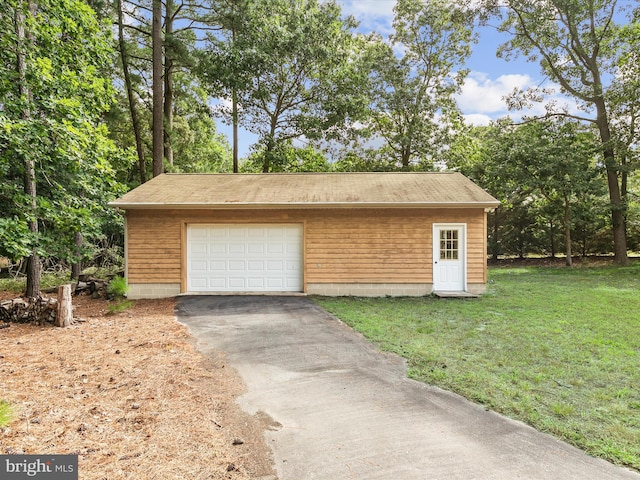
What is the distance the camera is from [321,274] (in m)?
8.85

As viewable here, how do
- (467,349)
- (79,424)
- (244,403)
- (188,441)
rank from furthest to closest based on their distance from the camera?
(467,349)
(244,403)
(79,424)
(188,441)

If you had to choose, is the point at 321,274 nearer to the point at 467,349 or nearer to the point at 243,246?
the point at 243,246

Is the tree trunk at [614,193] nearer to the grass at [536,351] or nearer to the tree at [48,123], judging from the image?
the grass at [536,351]

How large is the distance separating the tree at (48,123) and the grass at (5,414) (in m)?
4.73

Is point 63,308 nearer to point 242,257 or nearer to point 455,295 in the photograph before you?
point 242,257

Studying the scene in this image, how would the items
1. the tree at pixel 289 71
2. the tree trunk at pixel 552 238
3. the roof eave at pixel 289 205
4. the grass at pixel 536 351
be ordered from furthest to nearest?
the tree trunk at pixel 552 238 → the tree at pixel 289 71 → the roof eave at pixel 289 205 → the grass at pixel 536 351

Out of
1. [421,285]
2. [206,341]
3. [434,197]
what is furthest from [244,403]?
[434,197]

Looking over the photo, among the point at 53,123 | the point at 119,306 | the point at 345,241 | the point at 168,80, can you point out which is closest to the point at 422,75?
the point at 168,80

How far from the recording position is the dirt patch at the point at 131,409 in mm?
2297

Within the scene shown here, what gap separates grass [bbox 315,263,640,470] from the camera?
9.43 ft

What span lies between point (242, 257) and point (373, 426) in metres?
6.69

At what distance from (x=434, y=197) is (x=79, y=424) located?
8.16 metres

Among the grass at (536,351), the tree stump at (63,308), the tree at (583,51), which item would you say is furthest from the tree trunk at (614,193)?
the tree stump at (63,308)

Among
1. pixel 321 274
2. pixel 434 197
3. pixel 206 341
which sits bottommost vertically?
pixel 206 341
